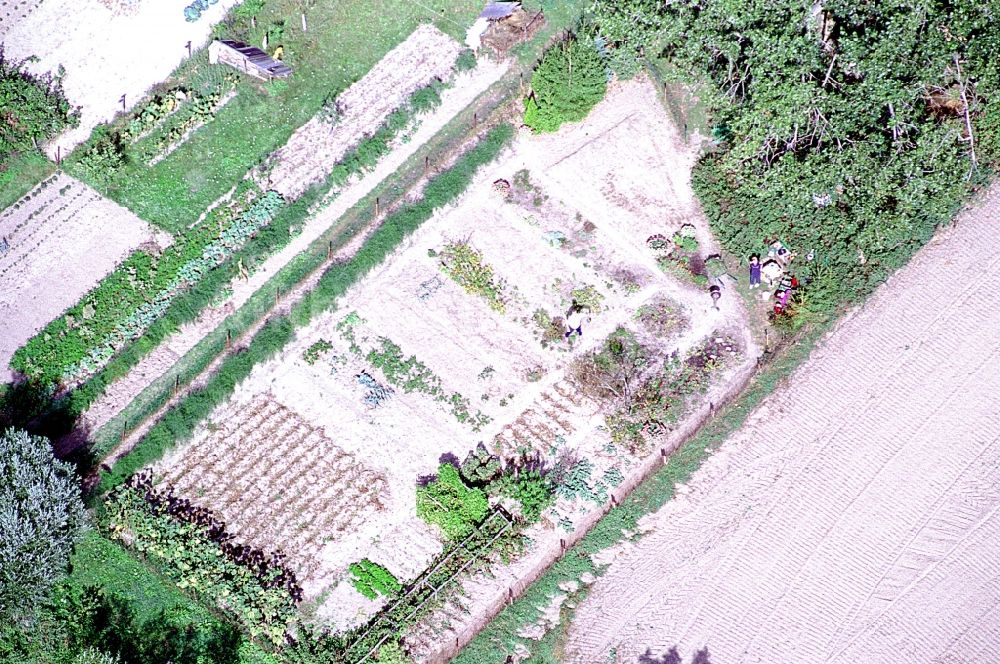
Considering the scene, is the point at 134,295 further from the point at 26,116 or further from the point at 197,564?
the point at 197,564

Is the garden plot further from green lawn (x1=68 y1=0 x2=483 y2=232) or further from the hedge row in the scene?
the hedge row

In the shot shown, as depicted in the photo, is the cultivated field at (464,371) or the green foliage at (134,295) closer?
the cultivated field at (464,371)

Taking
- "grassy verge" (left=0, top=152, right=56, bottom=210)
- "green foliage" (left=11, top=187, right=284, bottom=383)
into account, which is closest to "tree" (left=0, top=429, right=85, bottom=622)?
"green foliage" (left=11, top=187, right=284, bottom=383)

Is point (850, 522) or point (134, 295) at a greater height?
point (850, 522)

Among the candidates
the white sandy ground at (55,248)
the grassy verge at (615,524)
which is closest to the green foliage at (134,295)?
the white sandy ground at (55,248)

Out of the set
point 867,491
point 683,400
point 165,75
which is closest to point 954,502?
point 867,491

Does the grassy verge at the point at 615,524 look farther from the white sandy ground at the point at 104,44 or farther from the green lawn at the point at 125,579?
the white sandy ground at the point at 104,44

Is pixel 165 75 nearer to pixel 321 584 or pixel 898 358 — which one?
pixel 321 584

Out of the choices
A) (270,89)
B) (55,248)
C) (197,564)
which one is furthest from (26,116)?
(197,564)
